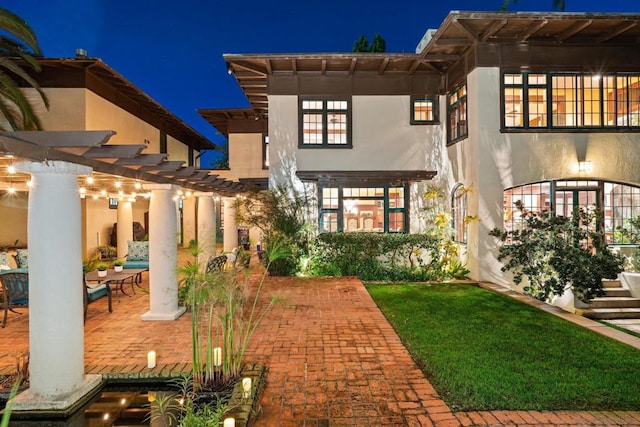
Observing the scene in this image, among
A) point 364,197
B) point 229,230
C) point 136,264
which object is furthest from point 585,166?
point 136,264

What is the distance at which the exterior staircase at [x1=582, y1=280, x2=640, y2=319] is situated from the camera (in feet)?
30.3

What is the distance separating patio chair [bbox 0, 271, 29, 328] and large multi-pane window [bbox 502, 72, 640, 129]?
12234mm

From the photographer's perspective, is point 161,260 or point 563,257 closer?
point 161,260

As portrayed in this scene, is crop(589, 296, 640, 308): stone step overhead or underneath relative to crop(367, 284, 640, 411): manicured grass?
underneath

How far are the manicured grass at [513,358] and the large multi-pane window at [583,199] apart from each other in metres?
3.97

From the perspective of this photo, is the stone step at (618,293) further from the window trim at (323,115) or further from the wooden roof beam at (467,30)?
the window trim at (323,115)

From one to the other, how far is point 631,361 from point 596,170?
7.68 metres

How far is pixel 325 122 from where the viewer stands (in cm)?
1423

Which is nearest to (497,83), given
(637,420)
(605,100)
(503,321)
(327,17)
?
(605,100)

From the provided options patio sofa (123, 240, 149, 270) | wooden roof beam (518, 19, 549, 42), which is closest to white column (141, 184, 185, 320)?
patio sofa (123, 240, 149, 270)

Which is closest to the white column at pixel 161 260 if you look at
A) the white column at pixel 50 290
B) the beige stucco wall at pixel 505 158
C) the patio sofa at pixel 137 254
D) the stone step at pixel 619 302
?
the white column at pixel 50 290

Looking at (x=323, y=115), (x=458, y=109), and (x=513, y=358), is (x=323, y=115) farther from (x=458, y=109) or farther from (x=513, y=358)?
(x=513, y=358)

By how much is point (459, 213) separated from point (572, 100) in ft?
15.0

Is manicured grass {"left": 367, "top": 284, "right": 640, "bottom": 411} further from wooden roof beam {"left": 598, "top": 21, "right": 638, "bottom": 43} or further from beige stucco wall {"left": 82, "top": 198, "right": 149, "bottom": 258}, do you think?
beige stucco wall {"left": 82, "top": 198, "right": 149, "bottom": 258}
